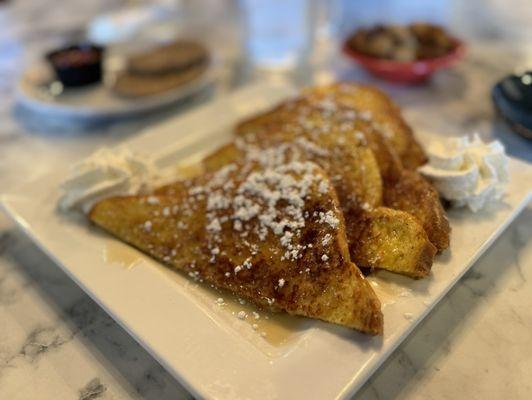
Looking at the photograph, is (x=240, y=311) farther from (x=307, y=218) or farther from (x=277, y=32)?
(x=277, y=32)

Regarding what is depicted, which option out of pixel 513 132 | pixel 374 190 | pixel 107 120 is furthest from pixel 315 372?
pixel 107 120

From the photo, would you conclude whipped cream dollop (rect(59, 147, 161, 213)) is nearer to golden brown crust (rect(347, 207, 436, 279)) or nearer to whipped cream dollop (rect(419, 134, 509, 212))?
golden brown crust (rect(347, 207, 436, 279))

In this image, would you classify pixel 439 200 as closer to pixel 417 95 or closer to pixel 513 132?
pixel 513 132

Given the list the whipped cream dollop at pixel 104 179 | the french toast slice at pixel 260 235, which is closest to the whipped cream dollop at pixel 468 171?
the french toast slice at pixel 260 235

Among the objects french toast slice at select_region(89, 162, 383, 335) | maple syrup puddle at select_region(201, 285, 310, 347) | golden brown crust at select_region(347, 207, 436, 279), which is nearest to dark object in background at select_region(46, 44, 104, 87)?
french toast slice at select_region(89, 162, 383, 335)

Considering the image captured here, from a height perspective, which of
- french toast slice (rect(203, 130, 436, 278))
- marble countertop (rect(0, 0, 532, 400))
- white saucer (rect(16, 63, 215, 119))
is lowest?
marble countertop (rect(0, 0, 532, 400))
